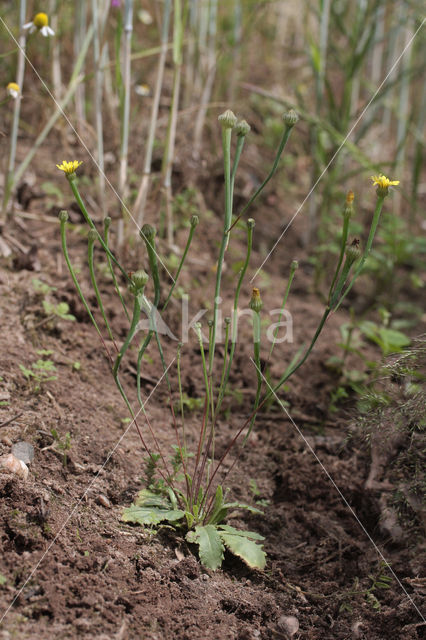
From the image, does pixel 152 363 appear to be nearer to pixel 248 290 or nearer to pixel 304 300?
pixel 248 290

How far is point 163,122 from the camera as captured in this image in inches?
92.6

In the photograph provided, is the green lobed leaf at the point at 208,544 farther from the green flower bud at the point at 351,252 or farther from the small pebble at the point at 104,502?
the green flower bud at the point at 351,252

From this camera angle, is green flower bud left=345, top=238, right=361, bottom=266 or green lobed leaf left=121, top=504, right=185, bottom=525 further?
green lobed leaf left=121, top=504, right=185, bottom=525

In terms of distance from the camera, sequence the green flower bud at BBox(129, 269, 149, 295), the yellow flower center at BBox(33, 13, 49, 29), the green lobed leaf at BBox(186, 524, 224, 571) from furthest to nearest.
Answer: the yellow flower center at BBox(33, 13, 49, 29) < the green lobed leaf at BBox(186, 524, 224, 571) < the green flower bud at BBox(129, 269, 149, 295)

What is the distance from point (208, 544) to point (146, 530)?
0.38ft

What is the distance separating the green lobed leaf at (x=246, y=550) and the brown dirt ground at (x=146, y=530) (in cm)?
5

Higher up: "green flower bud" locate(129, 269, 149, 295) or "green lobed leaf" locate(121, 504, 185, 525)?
"green flower bud" locate(129, 269, 149, 295)

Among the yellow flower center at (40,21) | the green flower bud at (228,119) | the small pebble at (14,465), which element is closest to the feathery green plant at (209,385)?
the green flower bud at (228,119)

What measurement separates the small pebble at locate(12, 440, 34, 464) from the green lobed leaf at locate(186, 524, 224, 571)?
0.32 meters

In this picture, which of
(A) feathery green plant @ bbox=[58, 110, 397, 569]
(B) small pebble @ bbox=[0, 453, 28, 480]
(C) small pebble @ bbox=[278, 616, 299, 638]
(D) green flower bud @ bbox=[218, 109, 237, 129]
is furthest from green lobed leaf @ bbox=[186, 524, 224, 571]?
(D) green flower bud @ bbox=[218, 109, 237, 129]

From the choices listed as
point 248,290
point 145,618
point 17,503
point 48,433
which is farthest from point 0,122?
point 145,618

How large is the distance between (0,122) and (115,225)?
661 millimetres

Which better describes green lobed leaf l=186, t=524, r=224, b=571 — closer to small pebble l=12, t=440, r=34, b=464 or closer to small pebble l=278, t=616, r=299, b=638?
small pebble l=278, t=616, r=299, b=638

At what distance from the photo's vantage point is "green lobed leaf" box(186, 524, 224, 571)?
991 millimetres
